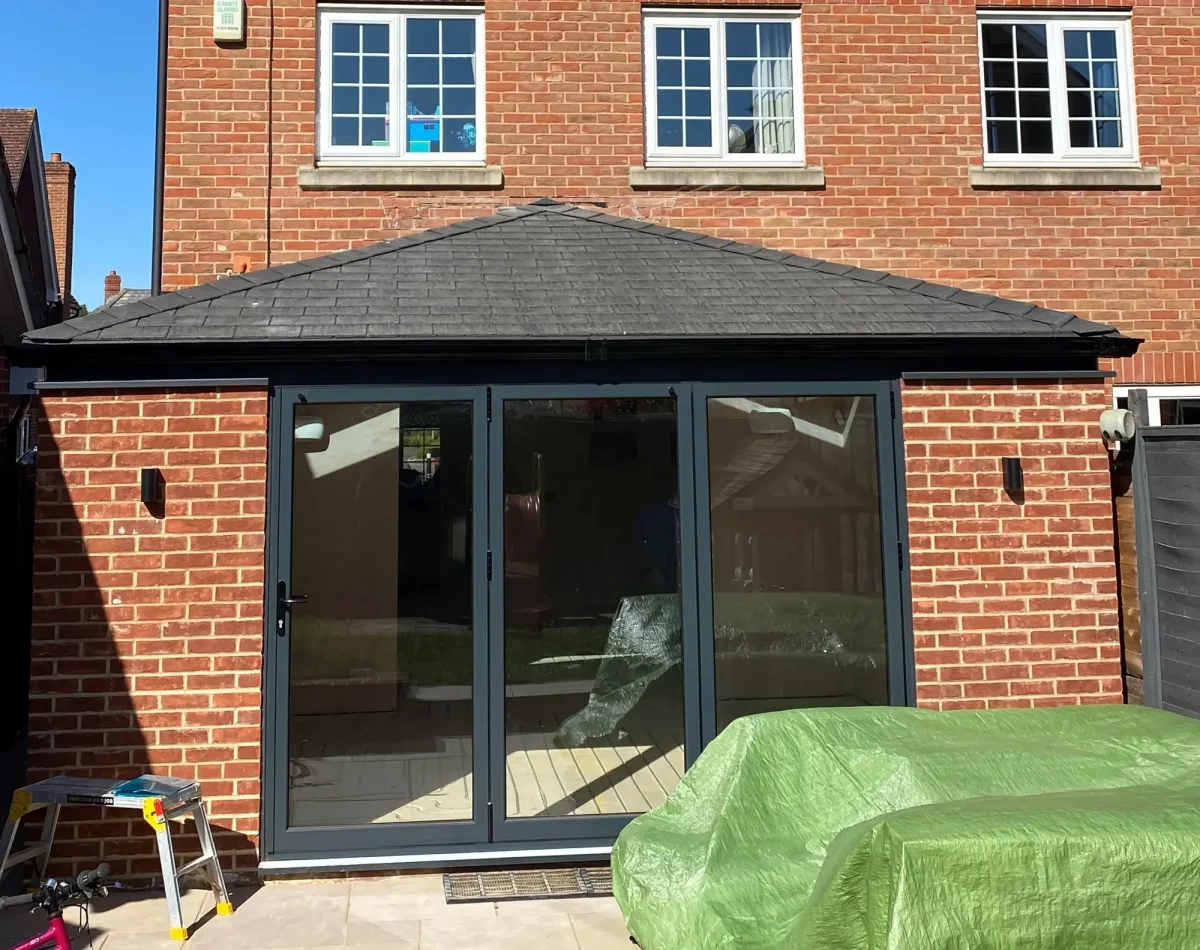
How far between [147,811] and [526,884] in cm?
182

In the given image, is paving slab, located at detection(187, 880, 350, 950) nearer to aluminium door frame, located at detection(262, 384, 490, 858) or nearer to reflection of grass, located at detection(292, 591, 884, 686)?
aluminium door frame, located at detection(262, 384, 490, 858)

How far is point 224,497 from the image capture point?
16.2 ft

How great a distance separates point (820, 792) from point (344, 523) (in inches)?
122

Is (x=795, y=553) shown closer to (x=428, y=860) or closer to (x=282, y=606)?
(x=428, y=860)

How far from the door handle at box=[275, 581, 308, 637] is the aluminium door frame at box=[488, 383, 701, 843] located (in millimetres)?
1048

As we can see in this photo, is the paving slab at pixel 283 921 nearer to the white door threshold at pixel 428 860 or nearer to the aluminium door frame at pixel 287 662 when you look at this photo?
the white door threshold at pixel 428 860


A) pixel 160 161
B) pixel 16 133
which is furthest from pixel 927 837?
pixel 16 133

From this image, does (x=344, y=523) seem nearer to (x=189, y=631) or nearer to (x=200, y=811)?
(x=189, y=631)

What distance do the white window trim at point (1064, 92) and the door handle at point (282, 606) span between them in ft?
21.3

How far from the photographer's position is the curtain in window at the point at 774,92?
7918mm

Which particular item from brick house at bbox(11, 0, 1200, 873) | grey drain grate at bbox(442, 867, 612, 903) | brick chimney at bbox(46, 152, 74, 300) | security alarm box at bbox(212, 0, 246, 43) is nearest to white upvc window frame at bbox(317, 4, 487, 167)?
security alarm box at bbox(212, 0, 246, 43)

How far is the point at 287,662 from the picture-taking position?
4926mm

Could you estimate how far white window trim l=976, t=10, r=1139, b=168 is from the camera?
791cm

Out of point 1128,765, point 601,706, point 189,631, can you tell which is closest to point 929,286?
point 601,706
